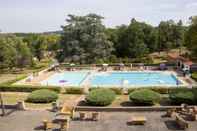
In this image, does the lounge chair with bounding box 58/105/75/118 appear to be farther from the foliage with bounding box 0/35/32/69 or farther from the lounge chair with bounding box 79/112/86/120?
the foliage with bounding box 0/35/32/69

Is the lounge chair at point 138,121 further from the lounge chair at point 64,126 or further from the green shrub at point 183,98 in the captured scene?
the green shrub at point 183,98

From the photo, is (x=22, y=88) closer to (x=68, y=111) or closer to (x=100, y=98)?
(x=100, y=98)

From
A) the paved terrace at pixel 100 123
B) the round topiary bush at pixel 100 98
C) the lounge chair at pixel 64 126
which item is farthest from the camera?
the round topiary bush at pixel 100 98

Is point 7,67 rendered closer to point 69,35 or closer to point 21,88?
point 69,35

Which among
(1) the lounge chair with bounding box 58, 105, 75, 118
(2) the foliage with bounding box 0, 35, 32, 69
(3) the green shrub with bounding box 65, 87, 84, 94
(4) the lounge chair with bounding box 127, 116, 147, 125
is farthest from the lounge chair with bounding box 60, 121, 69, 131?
(2) the foliage with bounding box 0, 35, 32, 69

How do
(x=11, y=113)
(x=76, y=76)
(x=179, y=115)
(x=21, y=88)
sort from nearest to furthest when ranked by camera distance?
(x=179, y=115) < (x=11, y=113) < (x=21, y=88) < (x=76, y=76)

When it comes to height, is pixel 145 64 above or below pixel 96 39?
below

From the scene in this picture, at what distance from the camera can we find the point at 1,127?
1777cm

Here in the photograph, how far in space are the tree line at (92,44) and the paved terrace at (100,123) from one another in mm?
17078

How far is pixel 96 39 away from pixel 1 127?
3003 centimetres

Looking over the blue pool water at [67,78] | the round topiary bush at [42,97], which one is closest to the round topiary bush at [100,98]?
the round topiary bush at [42,97]

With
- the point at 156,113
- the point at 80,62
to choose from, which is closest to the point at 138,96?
the point at 156,113

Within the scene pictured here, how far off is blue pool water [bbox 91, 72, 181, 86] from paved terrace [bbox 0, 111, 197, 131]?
46.6 ft

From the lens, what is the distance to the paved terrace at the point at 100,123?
1705 centimetres
